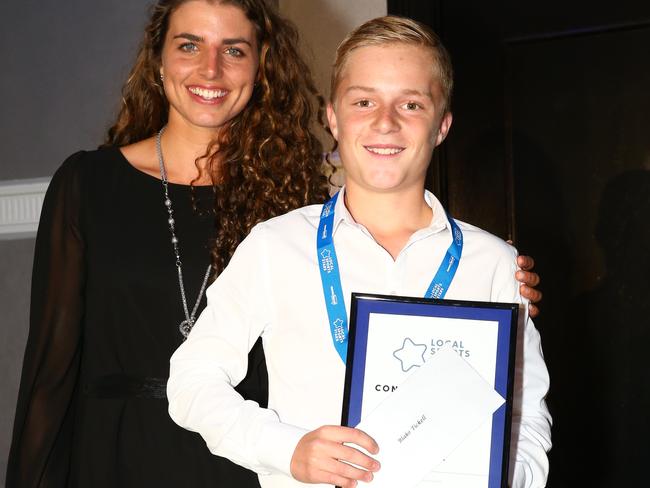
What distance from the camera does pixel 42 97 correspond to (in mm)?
3797

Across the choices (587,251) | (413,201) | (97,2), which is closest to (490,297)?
(413,201)

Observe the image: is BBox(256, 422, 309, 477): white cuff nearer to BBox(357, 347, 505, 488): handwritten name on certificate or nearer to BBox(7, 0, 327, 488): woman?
BBox(357, 347, 505, 488): handwritten name on certificate

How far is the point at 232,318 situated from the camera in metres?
1.51

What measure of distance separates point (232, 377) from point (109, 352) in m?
0.64

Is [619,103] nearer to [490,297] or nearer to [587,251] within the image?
[587,251]

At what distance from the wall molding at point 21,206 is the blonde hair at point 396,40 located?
7.91ft

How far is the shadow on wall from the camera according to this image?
3123mm

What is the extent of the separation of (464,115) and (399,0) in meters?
0.52

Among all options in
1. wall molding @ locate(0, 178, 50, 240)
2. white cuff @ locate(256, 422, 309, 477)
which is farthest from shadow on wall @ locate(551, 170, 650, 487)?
wall molding @ locate(0, 178, 50, 240)

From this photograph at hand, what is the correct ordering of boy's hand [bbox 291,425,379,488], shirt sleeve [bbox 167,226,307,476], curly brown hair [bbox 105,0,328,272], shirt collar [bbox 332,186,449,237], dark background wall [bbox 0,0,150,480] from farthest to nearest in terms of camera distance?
dark background wall [bbox 0,0,150,480], curly brown hair [bbox 105,0,328,272], shirt collar [bbox 332,186,449,237], shirt sleeve [bbox 167,226,307,476], boy's hand [bbox 291,425,379,488]

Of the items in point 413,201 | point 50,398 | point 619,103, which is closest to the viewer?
point 413,201

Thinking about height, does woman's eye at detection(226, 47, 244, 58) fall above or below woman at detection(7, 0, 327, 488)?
above

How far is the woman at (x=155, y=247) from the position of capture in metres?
1.99

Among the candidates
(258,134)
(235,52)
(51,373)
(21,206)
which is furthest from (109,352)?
(21,206)
